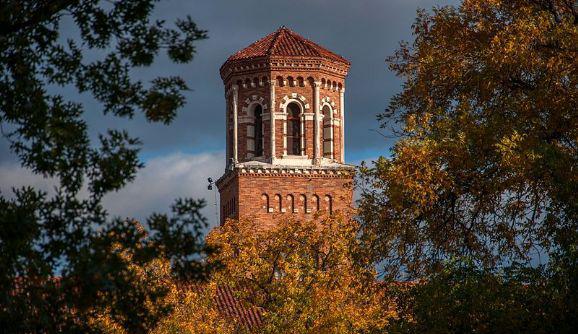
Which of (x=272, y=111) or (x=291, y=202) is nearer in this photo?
(x=272, y=111)

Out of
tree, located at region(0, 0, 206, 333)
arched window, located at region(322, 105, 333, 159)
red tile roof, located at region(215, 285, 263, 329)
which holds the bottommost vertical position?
tree, located at region(0, 0, 206, 333)

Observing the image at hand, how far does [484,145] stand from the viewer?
69.5 ft

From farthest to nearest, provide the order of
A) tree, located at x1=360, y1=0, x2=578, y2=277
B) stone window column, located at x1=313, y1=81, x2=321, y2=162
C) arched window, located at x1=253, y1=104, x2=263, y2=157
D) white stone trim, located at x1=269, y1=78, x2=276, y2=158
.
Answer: arched window, located at x1=253, y1=104, x2=263, y2=157
stone window column, located at x1=313, y1=81, x2=321, y2=162
white stone trim, located at x1=269, y1=78, x2=276, y2=158
tree, located at x1=360, y1=0, x2=578, y2=277

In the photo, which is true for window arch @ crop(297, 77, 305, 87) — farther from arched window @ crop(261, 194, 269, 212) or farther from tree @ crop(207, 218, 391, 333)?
tree @ crop(207, 218, 391, 333)

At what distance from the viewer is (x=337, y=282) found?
41781 mm

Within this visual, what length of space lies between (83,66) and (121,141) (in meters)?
1.26

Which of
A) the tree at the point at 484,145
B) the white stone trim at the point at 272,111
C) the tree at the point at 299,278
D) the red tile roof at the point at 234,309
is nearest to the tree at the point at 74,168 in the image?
the tree at the point at 484,145

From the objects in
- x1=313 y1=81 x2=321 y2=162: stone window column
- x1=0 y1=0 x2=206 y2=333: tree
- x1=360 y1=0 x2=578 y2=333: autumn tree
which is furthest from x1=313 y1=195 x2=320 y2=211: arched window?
x1=0 y1=0 x2=206 y2=333: tree

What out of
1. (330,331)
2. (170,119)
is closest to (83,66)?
(170,119)

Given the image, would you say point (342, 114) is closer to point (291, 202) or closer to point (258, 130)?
point (258, 130)

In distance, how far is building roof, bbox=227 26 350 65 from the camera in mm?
64812

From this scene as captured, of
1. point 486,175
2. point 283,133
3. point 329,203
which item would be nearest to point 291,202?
point 329,203

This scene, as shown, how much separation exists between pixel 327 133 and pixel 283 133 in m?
2.30

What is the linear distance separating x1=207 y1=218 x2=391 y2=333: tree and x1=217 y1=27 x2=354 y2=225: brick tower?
15.8 metres
